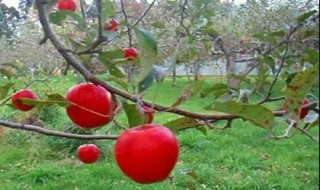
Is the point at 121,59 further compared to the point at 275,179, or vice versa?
the point at 275,179

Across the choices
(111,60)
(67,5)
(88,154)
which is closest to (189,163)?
(88,154)

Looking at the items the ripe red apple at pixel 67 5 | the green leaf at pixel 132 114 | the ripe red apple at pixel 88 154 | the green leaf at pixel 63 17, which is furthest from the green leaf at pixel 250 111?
the ripe red apple at pixel 88 154

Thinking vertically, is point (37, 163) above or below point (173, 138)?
below

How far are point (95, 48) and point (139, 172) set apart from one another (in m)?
0.20

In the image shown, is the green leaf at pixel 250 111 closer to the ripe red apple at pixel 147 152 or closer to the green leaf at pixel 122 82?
the ripe red apple at pixel 147 152

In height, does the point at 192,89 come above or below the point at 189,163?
above

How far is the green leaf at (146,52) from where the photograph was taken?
48cm

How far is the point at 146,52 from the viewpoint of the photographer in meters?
0.50

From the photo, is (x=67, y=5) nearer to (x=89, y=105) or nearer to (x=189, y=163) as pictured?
(x=89, y=105)

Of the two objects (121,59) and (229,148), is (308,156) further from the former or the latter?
(121,59)

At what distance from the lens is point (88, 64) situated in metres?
0.69

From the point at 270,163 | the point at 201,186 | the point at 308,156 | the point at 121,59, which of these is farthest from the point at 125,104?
the point at 308,156

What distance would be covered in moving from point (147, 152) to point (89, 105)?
0.15m

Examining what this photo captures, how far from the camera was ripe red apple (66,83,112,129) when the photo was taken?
0.58m
